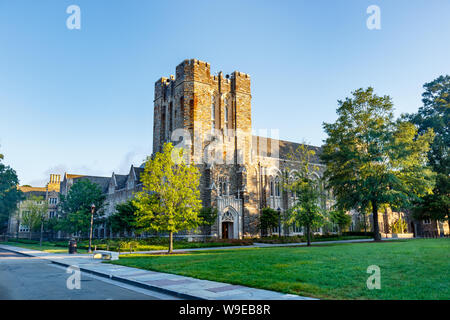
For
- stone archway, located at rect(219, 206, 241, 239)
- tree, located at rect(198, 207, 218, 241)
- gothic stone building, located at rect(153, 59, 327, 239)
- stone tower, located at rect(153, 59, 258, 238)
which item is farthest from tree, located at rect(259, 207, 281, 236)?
tree, located at rect(198, 207, 218, 241)

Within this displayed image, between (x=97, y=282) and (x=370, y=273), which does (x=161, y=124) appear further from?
(x=370, y=273)

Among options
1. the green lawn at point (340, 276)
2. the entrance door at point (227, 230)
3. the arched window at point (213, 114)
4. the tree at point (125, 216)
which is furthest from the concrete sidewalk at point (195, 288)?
the arched window at point (213, 114)

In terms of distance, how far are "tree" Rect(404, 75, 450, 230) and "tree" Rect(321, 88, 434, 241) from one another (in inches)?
248

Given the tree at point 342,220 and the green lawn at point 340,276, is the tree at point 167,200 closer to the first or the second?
the green lawn at point 340,276

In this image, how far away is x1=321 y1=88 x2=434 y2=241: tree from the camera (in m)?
31.0

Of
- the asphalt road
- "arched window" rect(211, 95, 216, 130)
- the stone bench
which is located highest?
"arched window" rect(211, 95, 216, 130)

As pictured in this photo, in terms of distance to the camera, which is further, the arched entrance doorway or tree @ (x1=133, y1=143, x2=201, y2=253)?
the arched entrance doorway

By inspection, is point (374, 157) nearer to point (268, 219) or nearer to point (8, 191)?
point (268, 219)

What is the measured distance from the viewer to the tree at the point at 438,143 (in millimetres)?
38312

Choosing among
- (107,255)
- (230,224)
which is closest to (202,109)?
(230,224)

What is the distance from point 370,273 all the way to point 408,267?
1.94 meters

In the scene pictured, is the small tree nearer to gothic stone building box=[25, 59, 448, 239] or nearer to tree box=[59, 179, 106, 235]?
gothic stone building box=[25, 59, 448, 239]

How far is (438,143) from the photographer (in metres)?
41.1

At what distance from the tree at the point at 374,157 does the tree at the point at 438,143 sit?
6.29 m
